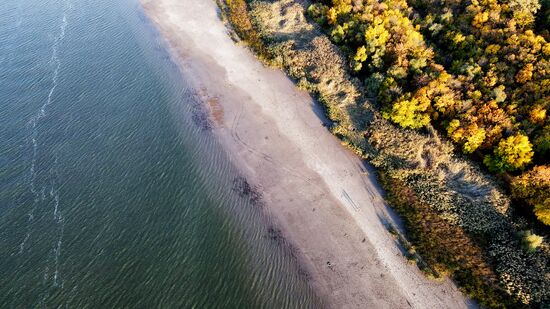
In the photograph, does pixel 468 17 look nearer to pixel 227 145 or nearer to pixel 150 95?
pixel 227 145

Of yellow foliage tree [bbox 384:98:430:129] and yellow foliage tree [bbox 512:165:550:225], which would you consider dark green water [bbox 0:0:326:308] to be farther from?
yellow foliage tree [bbox 512:165:550:225]

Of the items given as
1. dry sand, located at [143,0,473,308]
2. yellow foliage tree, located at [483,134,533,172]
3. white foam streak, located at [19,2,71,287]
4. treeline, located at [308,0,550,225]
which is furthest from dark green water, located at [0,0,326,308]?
yellow foliage tree, located at [483,134,533,172]

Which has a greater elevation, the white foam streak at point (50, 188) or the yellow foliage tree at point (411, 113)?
the yellow foliage tree at point (411, 113)

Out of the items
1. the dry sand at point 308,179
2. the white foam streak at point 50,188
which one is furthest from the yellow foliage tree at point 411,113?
the white foam streak at point 50,188

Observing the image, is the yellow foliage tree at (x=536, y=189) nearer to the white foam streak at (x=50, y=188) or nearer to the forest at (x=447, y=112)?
the forest at (x=447, y=112)

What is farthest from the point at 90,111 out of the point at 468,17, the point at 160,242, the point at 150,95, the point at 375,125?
the point at 468,17
